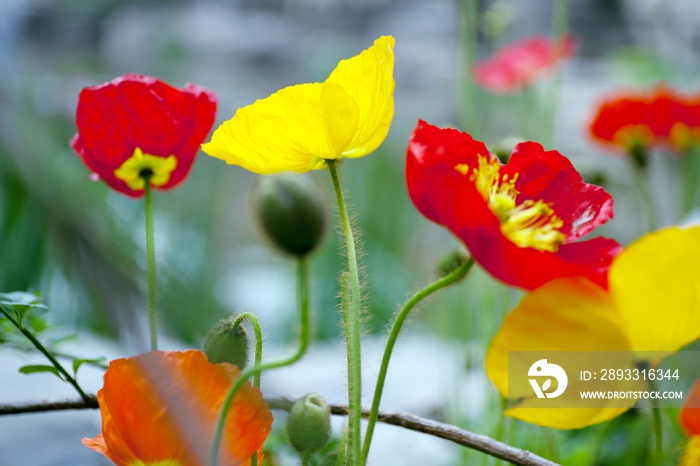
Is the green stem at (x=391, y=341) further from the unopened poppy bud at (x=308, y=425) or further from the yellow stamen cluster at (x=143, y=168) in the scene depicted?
the yellow stamen cluster at (x=143, y=168)

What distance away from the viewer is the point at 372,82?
0.68 feet

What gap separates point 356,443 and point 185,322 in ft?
0.17

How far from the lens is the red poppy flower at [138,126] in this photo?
27 cm

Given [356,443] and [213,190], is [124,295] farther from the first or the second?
[213,190]

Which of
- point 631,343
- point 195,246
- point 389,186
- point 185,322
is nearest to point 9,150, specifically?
point 185,322

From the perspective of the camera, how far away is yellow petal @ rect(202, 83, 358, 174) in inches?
7.9

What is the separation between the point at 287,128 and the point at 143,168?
0.32 ft

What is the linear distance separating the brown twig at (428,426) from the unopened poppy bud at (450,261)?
11 centimetres

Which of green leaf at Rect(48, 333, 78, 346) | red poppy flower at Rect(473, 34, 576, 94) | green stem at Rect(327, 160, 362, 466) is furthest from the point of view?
red poppy flower at Rect(473, 34, 576, 94)

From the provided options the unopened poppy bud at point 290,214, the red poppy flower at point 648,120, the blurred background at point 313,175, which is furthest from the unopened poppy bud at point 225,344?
the red poppy flower at point 648,120

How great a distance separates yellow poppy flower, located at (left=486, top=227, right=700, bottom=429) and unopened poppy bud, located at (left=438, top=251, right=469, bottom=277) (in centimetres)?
14

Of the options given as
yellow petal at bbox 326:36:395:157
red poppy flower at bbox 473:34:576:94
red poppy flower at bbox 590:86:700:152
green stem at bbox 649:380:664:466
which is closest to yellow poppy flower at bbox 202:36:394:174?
yellow petal at bbox 326:36:395:157

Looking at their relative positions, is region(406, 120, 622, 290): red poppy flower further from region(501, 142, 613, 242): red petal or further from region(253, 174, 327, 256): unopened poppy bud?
region(253, 174, 327, 256): unopened poppy bud

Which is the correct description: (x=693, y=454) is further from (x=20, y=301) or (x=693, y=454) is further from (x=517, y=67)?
(x=517, y=67)
